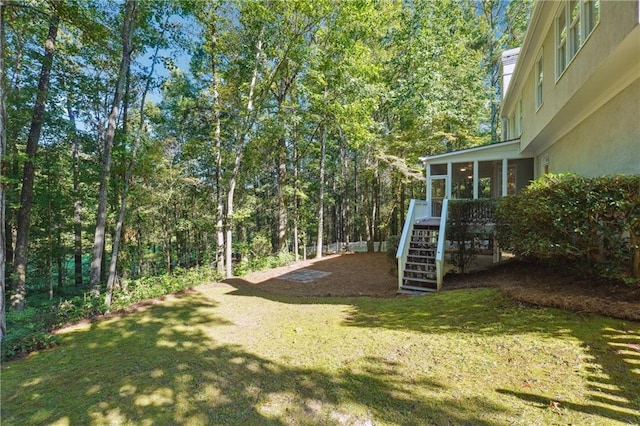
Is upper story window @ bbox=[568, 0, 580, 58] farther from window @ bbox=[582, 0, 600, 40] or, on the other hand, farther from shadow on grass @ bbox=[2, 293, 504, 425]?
shadow on grass @ bbox=[2, 293, 504, 425]

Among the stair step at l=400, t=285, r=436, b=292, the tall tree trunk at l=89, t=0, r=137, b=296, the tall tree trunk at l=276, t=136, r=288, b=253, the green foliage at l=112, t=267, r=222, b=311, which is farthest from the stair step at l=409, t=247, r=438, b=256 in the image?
the tall tree trunk at l=89, t=0, r=137, b=296

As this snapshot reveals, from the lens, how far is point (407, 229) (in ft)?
27.7

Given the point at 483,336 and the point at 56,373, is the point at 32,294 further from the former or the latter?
the point at 483,336

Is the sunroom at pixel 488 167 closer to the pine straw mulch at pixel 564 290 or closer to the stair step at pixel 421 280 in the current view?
the stair step at pixel 421 280

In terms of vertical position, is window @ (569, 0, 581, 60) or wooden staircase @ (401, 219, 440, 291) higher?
window @ (569, 0, 581, 60)

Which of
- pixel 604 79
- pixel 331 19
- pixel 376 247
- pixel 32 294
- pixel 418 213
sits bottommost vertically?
pixel 32 294

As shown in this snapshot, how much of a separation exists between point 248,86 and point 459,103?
41.1 feet

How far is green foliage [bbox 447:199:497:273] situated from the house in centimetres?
58

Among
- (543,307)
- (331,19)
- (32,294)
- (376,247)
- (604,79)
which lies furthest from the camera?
(376,247)

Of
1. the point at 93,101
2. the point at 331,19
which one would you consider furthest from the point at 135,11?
the point at 331,19

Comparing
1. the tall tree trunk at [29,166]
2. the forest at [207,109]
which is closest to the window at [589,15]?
the forest at [207,109]

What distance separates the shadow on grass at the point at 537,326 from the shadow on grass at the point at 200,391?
2.78 feet

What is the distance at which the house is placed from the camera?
13.5 feet

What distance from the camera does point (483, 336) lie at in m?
3.71
